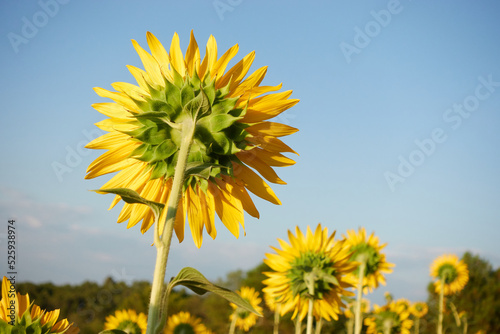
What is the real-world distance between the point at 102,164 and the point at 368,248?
4.64 m

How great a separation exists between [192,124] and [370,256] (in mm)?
4838

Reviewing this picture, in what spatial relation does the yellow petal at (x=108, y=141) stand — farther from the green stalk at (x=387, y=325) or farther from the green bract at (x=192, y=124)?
the green stalk at (x=387, y=325)

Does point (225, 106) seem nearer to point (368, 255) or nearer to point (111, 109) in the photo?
point (111, 109)

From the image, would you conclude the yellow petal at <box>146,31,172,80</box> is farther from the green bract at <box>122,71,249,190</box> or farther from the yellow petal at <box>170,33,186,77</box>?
the green bract at <box>122,71,249,190</box>

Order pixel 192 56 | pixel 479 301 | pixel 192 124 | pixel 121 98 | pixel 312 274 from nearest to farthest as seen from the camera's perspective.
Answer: pixel 192 124 < pixel 192 56 < pixel 121 98 < pixel 312 274 < pixel 479 301

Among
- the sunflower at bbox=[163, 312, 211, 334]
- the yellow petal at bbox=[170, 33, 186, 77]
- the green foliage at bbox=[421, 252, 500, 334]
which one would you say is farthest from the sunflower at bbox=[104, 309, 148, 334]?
the green foliage at bbox=[421, 252, 500, 334]

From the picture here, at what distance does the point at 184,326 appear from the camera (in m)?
6.86

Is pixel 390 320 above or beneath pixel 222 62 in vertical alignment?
beneath

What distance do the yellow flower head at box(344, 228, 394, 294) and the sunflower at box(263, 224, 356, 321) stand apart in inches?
69.8

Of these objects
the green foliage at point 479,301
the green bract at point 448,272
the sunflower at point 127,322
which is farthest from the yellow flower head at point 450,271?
the green foliage at point 479,301

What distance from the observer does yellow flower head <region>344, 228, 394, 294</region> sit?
18.6 feet

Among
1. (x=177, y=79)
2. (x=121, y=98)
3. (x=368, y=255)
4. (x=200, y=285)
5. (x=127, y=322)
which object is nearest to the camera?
(x=200, y=285)

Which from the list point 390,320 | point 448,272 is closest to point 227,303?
point 448,272

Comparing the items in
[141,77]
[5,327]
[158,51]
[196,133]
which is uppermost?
[158,51]
